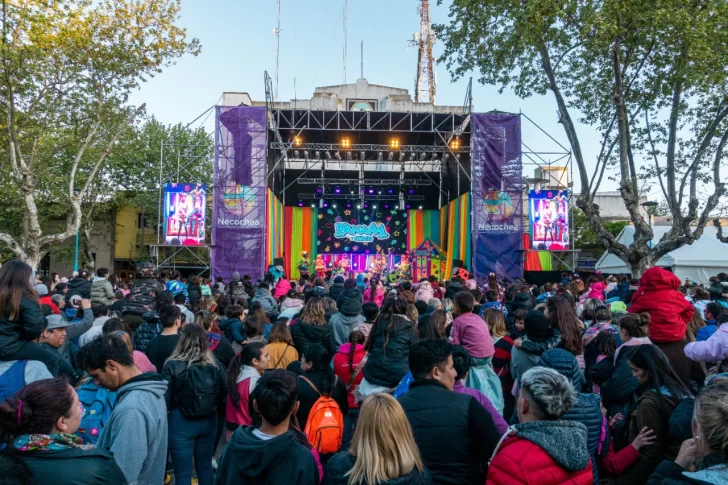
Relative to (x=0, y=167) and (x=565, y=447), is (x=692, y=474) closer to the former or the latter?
(x=565, y=447)

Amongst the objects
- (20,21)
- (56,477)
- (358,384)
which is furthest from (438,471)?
(20,21)

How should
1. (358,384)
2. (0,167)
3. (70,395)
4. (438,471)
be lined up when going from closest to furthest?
(70,395)
(438,471)
(358,384)
(0,167)

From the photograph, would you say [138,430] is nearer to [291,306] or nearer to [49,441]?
[49,441]

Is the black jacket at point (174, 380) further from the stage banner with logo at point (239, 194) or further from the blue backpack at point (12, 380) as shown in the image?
the stage banner with logo at point (239, 194)

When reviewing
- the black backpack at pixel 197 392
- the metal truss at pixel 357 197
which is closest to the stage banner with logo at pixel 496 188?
the metal truss at pixel 357 197

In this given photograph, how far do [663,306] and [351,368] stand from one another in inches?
101

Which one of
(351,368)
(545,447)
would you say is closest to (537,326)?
(351,368)

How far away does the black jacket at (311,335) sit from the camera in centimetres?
477

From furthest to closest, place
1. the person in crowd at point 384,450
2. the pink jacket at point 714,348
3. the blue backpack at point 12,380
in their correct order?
the pink jacket at point 714,348, the blue backpack at point 12,380, the person in crowd at point 384,450

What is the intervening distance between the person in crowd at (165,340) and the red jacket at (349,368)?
1365 millimetres

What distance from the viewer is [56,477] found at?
5.78ft

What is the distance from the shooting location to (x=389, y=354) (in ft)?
12.1

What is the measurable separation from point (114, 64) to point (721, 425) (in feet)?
51.1

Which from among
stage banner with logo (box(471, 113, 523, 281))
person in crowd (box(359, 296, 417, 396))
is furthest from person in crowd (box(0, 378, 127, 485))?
stage banner with logo (box(471, 113, 523, 281))
